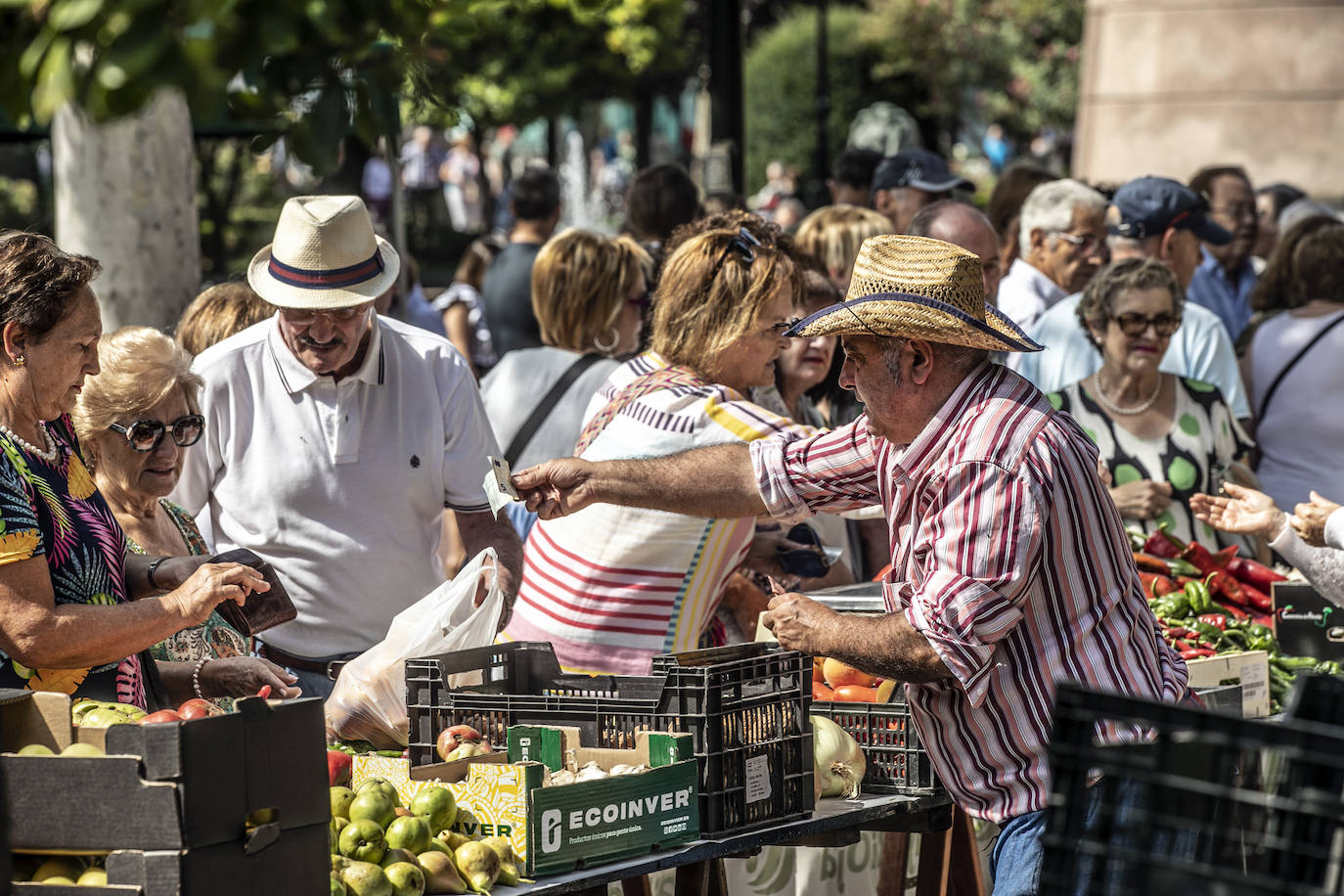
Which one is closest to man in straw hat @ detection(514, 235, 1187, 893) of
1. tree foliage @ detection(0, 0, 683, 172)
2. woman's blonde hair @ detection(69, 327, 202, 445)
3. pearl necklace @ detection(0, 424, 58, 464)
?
tree foliage @ detection(0, 0, 683, 172)

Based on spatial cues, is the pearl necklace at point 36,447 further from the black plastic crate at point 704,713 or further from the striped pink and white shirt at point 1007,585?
the striped pink and white shirt at point 1007,585

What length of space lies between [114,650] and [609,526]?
131 centimetres

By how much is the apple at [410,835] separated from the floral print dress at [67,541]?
869 millimetres

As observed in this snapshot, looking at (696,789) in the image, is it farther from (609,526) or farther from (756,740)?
(609,526)

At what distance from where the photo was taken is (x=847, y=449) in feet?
12.1

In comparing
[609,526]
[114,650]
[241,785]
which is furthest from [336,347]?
[241,785]

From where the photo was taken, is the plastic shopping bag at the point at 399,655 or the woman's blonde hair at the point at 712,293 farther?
the woman's blonde hair at the point at 712,293

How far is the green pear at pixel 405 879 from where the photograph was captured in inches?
121

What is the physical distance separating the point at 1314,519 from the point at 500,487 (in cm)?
229

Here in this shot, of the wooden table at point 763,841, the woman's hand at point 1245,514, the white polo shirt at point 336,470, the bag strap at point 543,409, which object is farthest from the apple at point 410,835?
the bag strap at point 543,409

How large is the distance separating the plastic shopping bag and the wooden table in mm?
739

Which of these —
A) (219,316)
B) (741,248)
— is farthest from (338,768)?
(219,316)

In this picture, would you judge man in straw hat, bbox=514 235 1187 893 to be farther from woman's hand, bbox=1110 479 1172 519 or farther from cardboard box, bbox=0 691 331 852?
woman's hand, bbox=1110 479 1172 519

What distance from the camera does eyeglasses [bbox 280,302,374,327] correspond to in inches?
182
